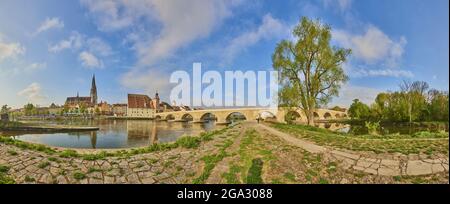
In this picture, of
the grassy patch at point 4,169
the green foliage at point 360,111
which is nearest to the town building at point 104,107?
the grassy patch at point 4,169

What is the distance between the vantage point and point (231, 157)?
11.7 feet

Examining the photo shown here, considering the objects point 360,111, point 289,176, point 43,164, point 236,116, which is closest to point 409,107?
point 360,111

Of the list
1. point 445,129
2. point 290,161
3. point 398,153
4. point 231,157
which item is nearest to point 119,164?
point 231,157

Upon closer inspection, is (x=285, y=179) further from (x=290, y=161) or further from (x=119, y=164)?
(x=119, y=164)

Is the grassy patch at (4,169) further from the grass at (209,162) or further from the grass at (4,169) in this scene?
the grass at (209,162)

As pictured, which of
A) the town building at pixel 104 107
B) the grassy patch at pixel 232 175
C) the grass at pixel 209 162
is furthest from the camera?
the town building at pixel 104 107

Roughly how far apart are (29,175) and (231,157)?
2860 millimetres

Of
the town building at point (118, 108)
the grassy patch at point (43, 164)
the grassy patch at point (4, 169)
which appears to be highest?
the town building at point (118, 108)

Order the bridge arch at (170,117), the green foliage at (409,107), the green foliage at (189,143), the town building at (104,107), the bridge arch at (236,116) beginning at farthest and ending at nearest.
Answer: the bridge arch at (170,117) → the bridge arch at (236,116) → the town building at (104,107) → the green foliage at (409,107) → the green foliage at (189,143)

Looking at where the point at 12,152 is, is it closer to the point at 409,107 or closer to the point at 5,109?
the point at 5,109

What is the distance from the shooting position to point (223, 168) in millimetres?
3270

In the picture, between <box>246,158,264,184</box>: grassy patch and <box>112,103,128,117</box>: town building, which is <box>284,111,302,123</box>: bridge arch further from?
<box>112,103,128,117</box>: town building

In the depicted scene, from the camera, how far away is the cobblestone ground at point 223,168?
298cm
